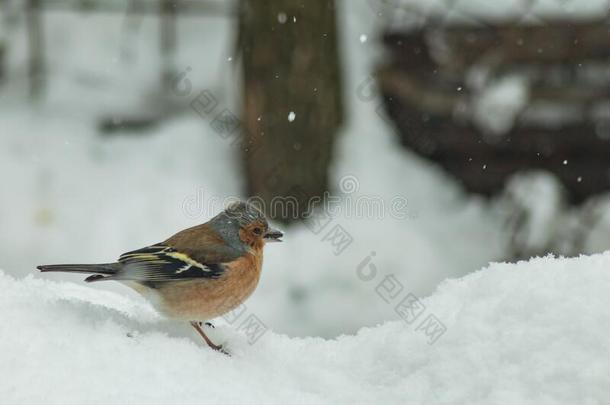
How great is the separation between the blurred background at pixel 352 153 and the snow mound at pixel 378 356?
3.02m

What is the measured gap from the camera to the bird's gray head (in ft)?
12.7

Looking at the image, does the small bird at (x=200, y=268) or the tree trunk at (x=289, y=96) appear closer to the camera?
the small bird at (x=200, y=268)

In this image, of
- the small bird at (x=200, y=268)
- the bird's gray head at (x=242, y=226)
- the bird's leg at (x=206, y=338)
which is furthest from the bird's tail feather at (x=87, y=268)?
the bird's gray head at (x=242, y=226)

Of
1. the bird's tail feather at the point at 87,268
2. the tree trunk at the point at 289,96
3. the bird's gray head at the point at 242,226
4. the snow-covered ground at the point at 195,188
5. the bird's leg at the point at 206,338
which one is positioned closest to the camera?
the bird's leg at the point at 206,338

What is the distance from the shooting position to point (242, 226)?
388 cm

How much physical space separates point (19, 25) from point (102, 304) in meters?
5.34

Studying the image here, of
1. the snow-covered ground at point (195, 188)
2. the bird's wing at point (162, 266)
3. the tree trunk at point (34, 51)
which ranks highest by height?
the tree trunk at point (34, 51)

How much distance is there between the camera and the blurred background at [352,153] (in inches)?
247

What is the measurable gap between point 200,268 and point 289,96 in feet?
9.80

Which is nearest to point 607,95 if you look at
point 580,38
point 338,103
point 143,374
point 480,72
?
point 580,38

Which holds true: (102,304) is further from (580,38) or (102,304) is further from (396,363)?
(580,38)

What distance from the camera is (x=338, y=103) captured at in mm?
6742

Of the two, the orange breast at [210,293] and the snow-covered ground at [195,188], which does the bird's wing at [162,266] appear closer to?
the orange breast at [210,293]

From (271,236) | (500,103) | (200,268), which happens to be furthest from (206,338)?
(500,103)
